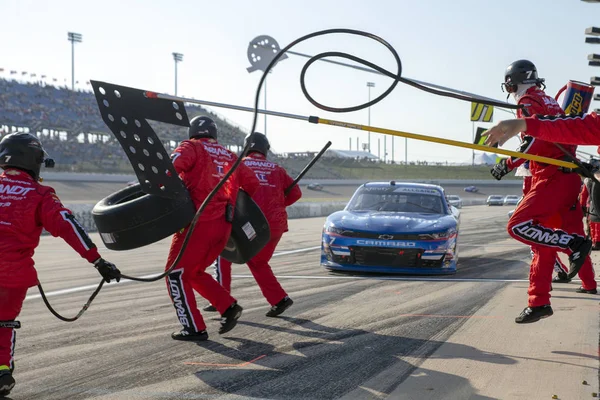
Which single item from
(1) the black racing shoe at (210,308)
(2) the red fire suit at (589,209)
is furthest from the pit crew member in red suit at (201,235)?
(2) the red fire suit at (589,209)

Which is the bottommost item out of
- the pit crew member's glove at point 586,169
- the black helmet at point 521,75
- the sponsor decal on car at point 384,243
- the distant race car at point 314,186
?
the distant race car at point 314,186

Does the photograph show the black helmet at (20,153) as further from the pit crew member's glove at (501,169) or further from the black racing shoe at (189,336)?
the pit crew member's glove at (501,169)

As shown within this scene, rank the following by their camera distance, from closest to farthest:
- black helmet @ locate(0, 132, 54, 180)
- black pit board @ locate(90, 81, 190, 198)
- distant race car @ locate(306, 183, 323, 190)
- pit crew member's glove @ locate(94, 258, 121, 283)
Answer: pit crew member's glove @ locate(94, 258, 121, 283), black helmet @ locate(0, 132, 54, 180), black pit board @ locate(90, 81, 190, 198), distant race car @ locate(306, 183, 323, 190)

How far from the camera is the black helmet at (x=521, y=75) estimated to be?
6184mm

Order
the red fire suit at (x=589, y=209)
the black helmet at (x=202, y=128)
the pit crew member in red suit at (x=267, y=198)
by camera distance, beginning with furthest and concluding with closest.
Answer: the pit crew member in red suit at (x=267, y=198) < the red fire suit at (x=589, y=209) < the black helmet at (x=202, y=128)

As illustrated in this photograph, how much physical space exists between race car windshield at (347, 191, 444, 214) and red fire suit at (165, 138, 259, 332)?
19.0ft

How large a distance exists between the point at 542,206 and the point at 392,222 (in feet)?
14.9

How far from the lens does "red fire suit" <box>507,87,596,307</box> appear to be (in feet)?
19.4

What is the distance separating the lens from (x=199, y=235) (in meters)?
5.88

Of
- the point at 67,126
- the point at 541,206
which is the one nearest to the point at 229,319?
the point at 541,206

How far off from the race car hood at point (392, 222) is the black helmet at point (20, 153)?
6222mm

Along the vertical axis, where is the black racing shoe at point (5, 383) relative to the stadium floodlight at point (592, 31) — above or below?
below

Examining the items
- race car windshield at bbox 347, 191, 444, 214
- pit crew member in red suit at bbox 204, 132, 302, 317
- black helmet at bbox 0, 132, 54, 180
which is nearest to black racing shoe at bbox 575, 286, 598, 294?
race car windshield at bbox 347, 191, 444, 214

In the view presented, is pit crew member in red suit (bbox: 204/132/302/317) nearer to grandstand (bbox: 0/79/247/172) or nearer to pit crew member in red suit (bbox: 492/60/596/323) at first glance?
pit crew member in red suit (bbox: 492/60/596/323)
